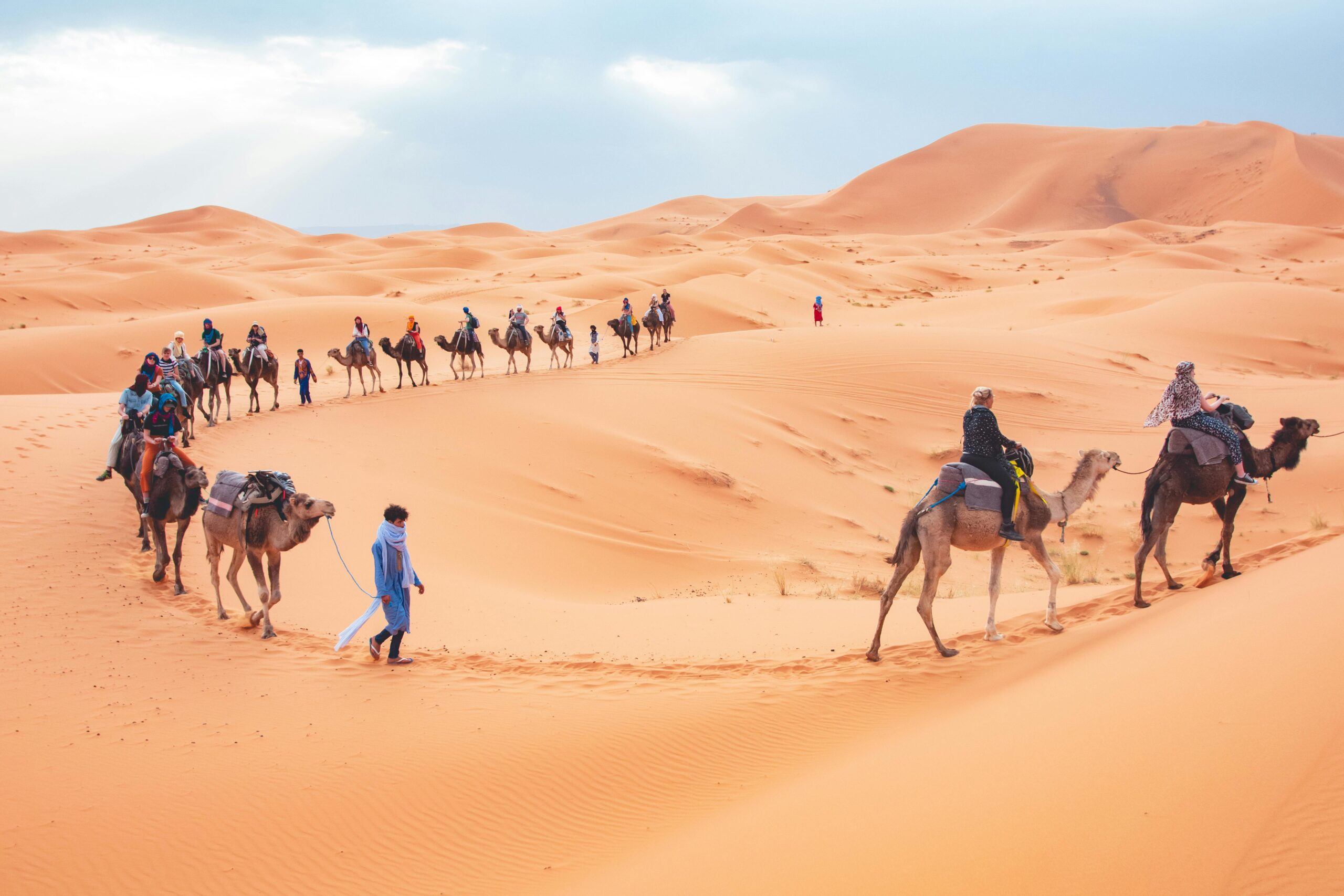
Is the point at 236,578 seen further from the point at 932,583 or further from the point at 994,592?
the point at 994,592

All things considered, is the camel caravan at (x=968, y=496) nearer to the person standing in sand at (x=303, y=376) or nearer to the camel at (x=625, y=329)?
the person standing in sand at (x=303, y=376)

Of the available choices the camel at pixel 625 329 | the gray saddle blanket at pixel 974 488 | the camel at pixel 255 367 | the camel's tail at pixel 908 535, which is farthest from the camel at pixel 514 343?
the gray saddle blanket at pixel 974 488

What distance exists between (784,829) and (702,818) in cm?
81

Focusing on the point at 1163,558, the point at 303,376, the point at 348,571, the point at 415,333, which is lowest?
the point at 348,571

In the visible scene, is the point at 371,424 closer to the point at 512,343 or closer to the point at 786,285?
the point at 512,343

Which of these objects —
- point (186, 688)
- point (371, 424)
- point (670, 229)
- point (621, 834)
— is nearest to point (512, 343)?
point (371, 424)

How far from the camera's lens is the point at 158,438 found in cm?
1166

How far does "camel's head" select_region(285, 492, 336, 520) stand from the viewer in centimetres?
940

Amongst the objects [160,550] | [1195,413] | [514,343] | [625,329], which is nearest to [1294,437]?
[1195,413]

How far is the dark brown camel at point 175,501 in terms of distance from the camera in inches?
432

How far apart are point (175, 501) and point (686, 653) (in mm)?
6889

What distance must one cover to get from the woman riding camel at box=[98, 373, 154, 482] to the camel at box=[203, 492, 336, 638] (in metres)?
3.13

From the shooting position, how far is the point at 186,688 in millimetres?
8242

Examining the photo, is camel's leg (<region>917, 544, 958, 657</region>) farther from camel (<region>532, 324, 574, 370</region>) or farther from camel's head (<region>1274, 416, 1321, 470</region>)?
camel (<region>532, 324, 574, 370</region>)
